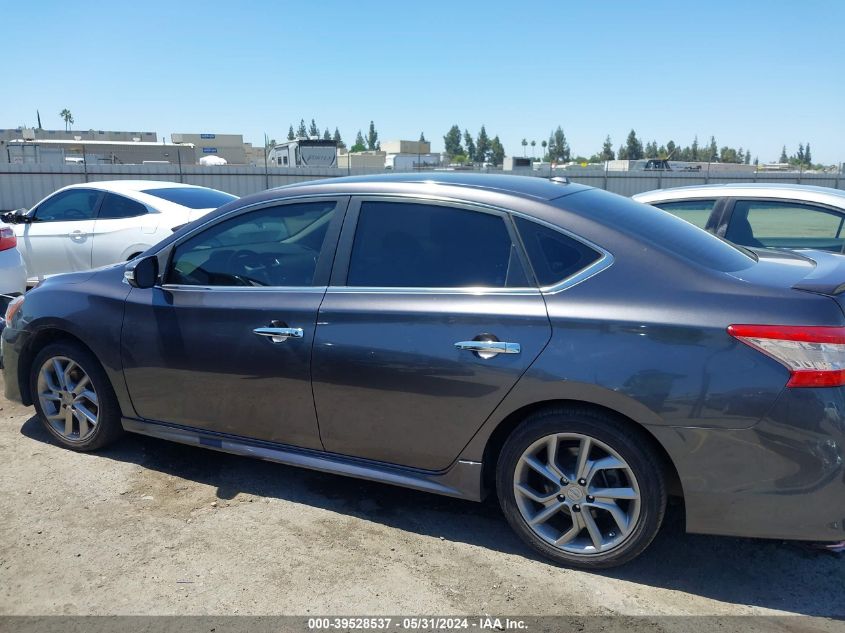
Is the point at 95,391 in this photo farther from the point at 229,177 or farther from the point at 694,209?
the point at 229,177

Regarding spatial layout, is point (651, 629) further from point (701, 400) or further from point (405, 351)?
point (405, 351)

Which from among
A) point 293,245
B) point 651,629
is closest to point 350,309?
point 293,245

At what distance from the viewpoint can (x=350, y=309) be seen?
342 cm

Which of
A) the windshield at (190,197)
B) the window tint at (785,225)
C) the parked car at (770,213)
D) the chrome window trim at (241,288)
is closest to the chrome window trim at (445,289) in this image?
the chrome window trim at (241,288)

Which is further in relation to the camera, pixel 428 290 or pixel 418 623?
pixel 428 290

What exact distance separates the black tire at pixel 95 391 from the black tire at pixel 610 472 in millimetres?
2496

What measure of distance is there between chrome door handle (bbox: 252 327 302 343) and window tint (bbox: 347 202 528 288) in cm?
38

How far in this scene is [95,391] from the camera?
4242 millimetres

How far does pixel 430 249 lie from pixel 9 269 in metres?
5.03

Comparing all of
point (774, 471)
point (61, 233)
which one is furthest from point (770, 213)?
point (61, 233)

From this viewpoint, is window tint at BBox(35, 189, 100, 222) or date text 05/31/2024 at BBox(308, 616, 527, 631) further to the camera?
window tint at BBox(35, 189, 100, 222)

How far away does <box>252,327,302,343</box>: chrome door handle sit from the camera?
3.51 meters

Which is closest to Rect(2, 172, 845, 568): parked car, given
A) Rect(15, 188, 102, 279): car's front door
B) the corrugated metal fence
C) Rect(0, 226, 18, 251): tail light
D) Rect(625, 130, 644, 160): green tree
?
Rect(0, 226, 18, 251): tail light

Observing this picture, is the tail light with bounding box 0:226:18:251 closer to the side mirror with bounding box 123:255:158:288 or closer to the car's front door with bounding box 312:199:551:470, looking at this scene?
the side mirror with bounding box 123:255:158:288
